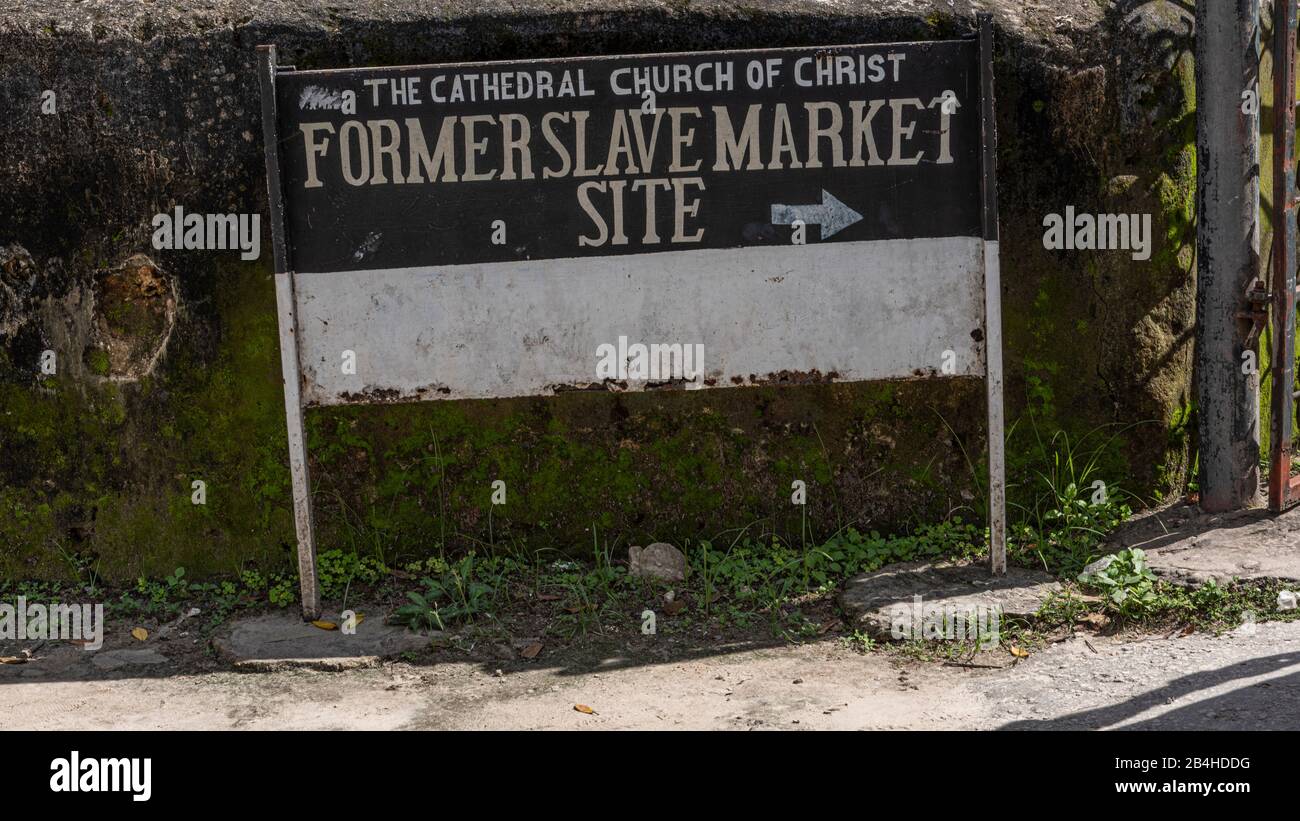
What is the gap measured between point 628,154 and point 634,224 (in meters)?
0.25

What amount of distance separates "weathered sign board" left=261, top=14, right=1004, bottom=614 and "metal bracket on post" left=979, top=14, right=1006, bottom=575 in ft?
0.04

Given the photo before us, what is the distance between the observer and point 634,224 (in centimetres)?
460

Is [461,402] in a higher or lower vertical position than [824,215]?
lower

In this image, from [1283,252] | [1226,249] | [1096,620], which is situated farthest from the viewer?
[1226,249]

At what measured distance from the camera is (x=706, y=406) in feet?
16.6

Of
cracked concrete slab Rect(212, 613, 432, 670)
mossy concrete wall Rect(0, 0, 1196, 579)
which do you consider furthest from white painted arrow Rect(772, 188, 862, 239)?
cracked concrete slab Rect(212, 613, 432, 670)

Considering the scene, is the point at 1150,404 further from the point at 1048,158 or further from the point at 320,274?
the point at 320,274

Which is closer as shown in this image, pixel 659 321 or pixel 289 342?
pixel 289 342

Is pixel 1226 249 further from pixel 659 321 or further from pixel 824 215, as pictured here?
pixel 659 321

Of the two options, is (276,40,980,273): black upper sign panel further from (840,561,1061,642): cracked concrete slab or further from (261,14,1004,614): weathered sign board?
(840,561,1061,642): cracked concrete slab

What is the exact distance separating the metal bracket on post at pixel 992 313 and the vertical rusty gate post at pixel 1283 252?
3.67 feet

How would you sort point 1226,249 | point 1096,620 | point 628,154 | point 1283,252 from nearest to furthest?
point 1096,620 < point 628,154 < point 1283,252 < point 1226,249

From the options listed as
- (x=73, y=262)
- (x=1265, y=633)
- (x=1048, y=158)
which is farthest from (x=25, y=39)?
(x=1265, y=633)

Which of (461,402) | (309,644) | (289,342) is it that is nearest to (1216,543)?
Result: (461,402)
